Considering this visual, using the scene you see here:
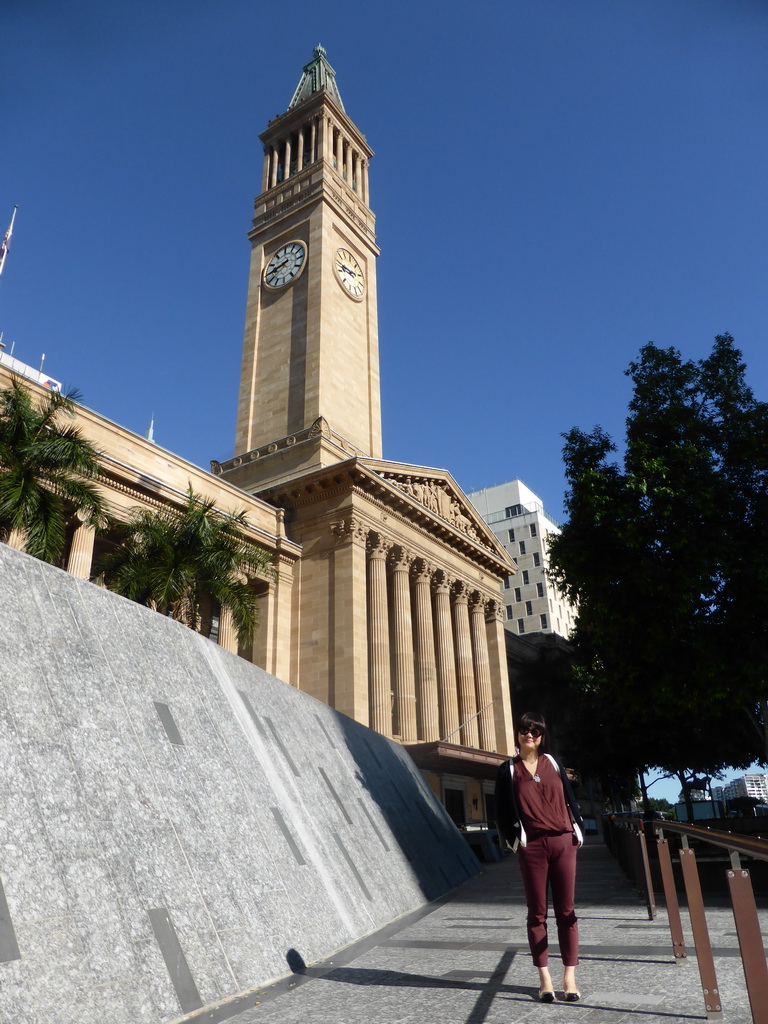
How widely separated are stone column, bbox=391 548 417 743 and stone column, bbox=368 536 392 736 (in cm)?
129

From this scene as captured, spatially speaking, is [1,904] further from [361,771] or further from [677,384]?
[677,384]

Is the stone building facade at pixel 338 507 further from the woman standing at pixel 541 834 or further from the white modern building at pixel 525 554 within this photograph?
the white modern building at pixel 525 554

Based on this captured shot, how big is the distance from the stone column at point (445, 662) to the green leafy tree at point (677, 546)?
18763mm

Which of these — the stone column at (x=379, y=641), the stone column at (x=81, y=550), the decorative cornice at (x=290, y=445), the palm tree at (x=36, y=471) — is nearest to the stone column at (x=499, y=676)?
the stone column at (x=379, y=641)

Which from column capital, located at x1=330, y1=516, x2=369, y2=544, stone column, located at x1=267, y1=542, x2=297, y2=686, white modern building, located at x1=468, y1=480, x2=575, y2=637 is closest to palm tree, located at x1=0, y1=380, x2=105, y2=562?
stone column, located at x1=267, y1=542, x2=297, y2=686

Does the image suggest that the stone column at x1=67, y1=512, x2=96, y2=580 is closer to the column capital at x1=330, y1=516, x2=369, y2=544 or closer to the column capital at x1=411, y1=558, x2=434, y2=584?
the column capital at x1=330, y1=516, x2=369, y2=544

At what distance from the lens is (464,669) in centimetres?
4119

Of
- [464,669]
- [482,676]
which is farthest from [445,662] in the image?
[482,676]

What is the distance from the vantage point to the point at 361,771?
1181 cm

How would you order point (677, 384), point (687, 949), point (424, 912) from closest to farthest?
1. point (687, 949)
2. point (424, 912)
3. point (677, 384)

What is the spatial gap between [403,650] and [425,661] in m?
1.82

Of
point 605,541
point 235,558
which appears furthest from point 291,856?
point 235,558

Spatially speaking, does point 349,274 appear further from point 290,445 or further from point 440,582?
point 440,582

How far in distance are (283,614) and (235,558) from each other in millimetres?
11375
